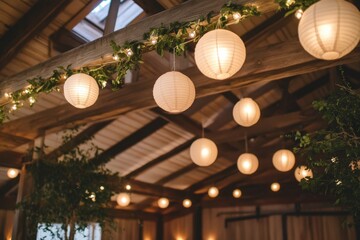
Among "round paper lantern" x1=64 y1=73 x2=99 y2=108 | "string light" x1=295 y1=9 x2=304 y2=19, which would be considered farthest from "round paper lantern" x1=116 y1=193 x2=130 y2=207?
"string light" x1=295 y1=9 x2=304 y2=19

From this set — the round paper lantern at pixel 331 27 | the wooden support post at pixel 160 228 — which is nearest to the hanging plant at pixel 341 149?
the round paper lantern at pixel 331 27

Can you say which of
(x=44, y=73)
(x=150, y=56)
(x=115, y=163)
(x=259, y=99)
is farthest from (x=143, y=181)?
(x=44, y=73)

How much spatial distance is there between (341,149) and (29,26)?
11.0 feet

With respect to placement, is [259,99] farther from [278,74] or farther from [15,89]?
[15,89]

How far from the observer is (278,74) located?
330 centimetres

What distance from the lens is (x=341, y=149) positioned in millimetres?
2730

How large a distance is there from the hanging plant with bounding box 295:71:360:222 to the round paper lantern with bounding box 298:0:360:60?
1123 mm

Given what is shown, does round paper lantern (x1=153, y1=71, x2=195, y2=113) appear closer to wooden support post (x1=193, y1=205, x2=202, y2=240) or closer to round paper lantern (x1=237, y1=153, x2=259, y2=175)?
round paper lantern (x1=237, y1=153, x2=259, y2=175)

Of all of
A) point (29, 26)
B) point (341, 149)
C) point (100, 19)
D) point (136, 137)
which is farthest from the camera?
point (136, 137)

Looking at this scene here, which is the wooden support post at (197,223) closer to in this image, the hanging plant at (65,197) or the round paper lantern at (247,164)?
the round paper lantern at (247,164)

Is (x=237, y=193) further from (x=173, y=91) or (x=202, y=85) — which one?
(x=173, y=91)

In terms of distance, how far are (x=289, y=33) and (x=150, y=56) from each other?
7.37ft

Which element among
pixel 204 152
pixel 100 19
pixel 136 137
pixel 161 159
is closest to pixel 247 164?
pixel 204 152

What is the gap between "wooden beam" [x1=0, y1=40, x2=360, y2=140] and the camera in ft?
10.4
